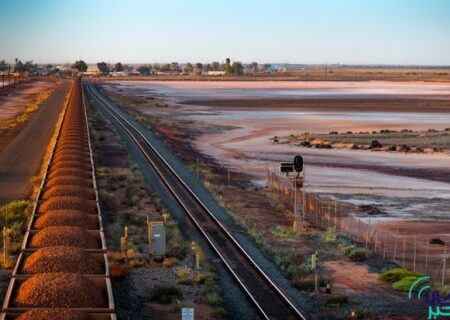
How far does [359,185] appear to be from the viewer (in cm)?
3950

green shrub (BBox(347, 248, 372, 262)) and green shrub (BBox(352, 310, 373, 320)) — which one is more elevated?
green shrub (BBox(352, 310, 373, 320))

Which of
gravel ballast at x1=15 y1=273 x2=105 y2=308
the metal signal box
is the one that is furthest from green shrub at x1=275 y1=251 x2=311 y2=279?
gravel ballast at x1=15 y1=273 x2=105 y2=308

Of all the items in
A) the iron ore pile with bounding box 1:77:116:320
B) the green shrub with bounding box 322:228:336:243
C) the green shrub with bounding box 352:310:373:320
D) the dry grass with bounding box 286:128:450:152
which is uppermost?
the iron ore pile with bounding box 1:77:116:320

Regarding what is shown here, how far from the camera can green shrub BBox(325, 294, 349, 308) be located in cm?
1733

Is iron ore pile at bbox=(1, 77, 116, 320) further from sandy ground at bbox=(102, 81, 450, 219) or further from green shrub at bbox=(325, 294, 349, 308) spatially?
sandy ground at bbox=(102, 81, 450, 219)

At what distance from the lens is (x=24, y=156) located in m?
47.2

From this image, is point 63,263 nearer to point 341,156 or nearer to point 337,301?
point 337,301

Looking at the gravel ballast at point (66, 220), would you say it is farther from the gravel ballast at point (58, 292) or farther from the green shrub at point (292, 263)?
the green shrub at point (292, 263)

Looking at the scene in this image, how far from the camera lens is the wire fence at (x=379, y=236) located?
74.7 feet

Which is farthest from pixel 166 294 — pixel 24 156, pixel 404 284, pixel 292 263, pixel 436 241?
pixel 24 156

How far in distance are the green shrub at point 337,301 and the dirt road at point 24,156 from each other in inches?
724

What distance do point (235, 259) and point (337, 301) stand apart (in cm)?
462

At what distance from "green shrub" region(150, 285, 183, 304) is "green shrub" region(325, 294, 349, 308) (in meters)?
3.79

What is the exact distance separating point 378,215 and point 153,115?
217 feet
